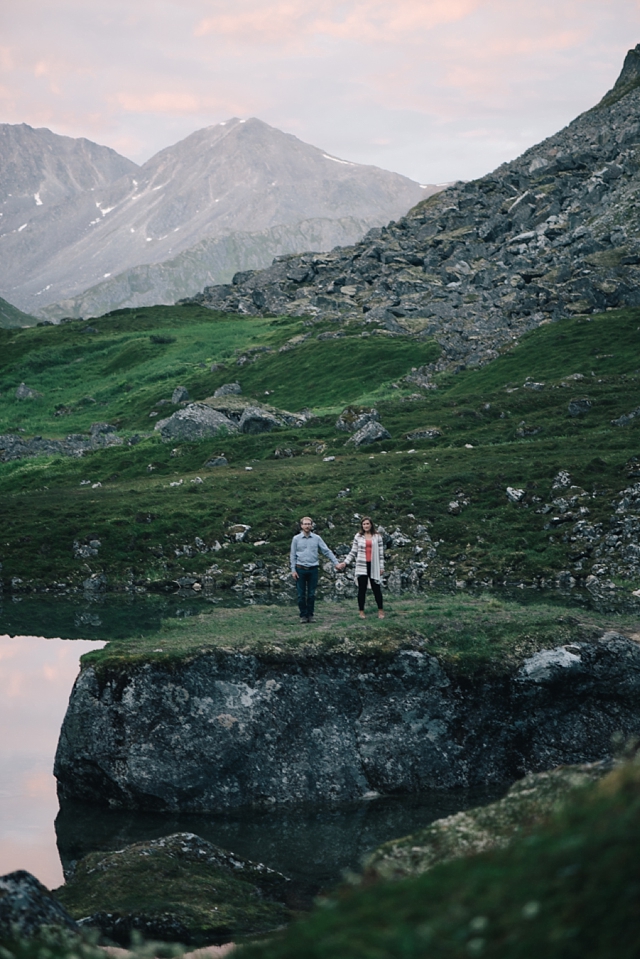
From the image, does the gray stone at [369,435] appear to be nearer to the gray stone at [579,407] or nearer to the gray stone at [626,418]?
the gray stone at [579,407]

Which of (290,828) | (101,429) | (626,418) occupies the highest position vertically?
(626,418)

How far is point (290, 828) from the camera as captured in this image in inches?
735

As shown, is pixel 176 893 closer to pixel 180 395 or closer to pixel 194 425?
pixel 194 425

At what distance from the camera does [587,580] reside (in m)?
40.9

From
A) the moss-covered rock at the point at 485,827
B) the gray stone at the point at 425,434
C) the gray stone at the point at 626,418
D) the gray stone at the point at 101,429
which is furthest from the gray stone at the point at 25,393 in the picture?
the moss-covered rock at the point at 485,827

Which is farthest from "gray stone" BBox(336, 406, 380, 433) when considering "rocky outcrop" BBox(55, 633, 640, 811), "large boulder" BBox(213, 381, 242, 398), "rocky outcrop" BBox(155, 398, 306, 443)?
"rocky outcrop" BBox(55, 633, 640, 811)

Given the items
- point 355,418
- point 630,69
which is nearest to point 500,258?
point 355,418

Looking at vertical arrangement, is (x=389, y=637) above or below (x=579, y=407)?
below

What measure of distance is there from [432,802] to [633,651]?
6.56m

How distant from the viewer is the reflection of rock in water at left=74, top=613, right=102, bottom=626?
121 ft

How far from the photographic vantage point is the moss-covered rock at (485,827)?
35.0 feet

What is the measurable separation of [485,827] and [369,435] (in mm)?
56372

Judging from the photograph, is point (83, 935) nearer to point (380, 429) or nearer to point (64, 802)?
point (64, 802)

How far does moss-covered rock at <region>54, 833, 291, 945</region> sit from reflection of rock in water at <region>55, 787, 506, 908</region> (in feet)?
3.79
